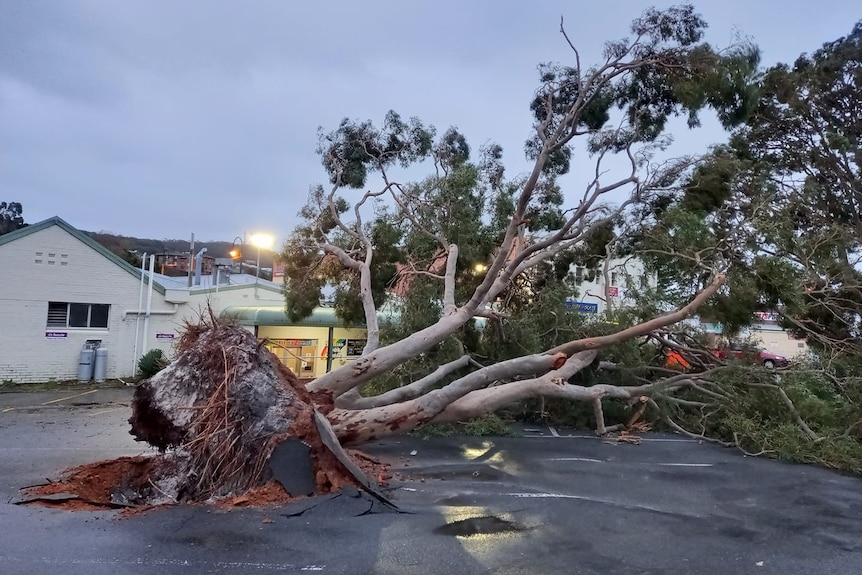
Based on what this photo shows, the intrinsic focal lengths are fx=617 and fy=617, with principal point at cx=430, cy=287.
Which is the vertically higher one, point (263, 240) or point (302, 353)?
point (263, 240)

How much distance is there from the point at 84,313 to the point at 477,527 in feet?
54.6

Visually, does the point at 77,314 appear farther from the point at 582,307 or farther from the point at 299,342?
the point at 582,307

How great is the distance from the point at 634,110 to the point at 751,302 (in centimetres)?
413

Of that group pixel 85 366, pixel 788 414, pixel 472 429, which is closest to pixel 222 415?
pixel 472 429

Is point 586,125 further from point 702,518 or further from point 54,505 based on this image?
point 54,505

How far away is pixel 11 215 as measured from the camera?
143 feet

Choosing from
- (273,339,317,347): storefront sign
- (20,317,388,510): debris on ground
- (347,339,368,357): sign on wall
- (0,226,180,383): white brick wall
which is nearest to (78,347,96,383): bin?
(0,226,180,383): white brick wall

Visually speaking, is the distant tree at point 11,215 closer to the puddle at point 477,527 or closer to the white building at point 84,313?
the white building at point 84,313

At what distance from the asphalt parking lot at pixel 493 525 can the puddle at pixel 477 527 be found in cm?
2

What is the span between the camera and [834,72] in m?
16.8

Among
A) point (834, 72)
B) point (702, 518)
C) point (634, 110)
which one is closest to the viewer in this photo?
point (702, 518)

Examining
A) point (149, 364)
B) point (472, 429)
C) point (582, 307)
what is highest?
point (582, 307)

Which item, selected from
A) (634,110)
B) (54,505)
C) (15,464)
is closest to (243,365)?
(54,505)

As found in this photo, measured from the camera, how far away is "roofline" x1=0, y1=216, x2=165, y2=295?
17.4 metres
